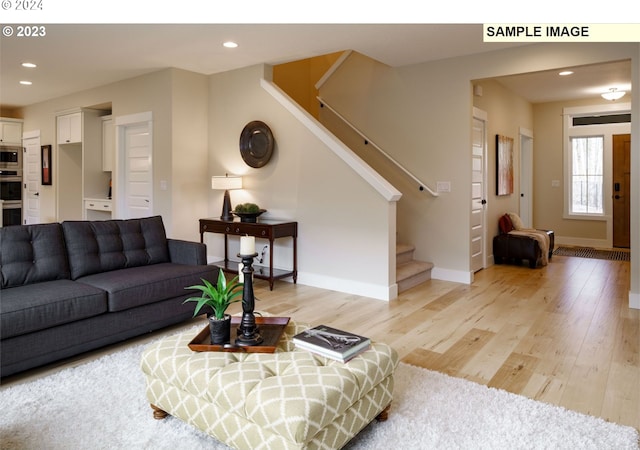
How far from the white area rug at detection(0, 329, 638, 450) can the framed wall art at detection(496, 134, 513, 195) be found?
4341 millimetres

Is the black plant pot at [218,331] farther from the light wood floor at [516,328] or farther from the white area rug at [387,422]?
the light wood floor at [516,328]

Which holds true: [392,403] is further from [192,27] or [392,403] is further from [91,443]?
[192,27]

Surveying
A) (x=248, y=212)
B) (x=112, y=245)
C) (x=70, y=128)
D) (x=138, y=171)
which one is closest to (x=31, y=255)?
(x=112, y=245)

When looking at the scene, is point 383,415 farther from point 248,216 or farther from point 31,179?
point 31,179

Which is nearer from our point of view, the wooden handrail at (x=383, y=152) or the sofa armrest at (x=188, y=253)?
the sofa armrest at (x=188, y=253)

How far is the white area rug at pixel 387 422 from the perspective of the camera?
193 cm

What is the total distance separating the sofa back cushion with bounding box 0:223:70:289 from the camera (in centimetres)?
295

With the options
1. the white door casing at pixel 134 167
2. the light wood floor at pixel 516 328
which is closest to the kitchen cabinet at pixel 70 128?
the white door casing at pixel 134 167

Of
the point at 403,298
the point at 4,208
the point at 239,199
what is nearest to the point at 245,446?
the point at 403,298

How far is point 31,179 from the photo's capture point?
8320 mm

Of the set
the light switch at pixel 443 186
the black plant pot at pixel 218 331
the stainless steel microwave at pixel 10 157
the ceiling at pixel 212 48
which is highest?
the ceiling at pixel 212 48

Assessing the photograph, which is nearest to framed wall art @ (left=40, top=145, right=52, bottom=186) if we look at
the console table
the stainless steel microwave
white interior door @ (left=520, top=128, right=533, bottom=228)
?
the stainless steel microwave

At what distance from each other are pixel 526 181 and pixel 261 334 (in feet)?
24.1

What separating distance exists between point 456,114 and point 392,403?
3.68 m
